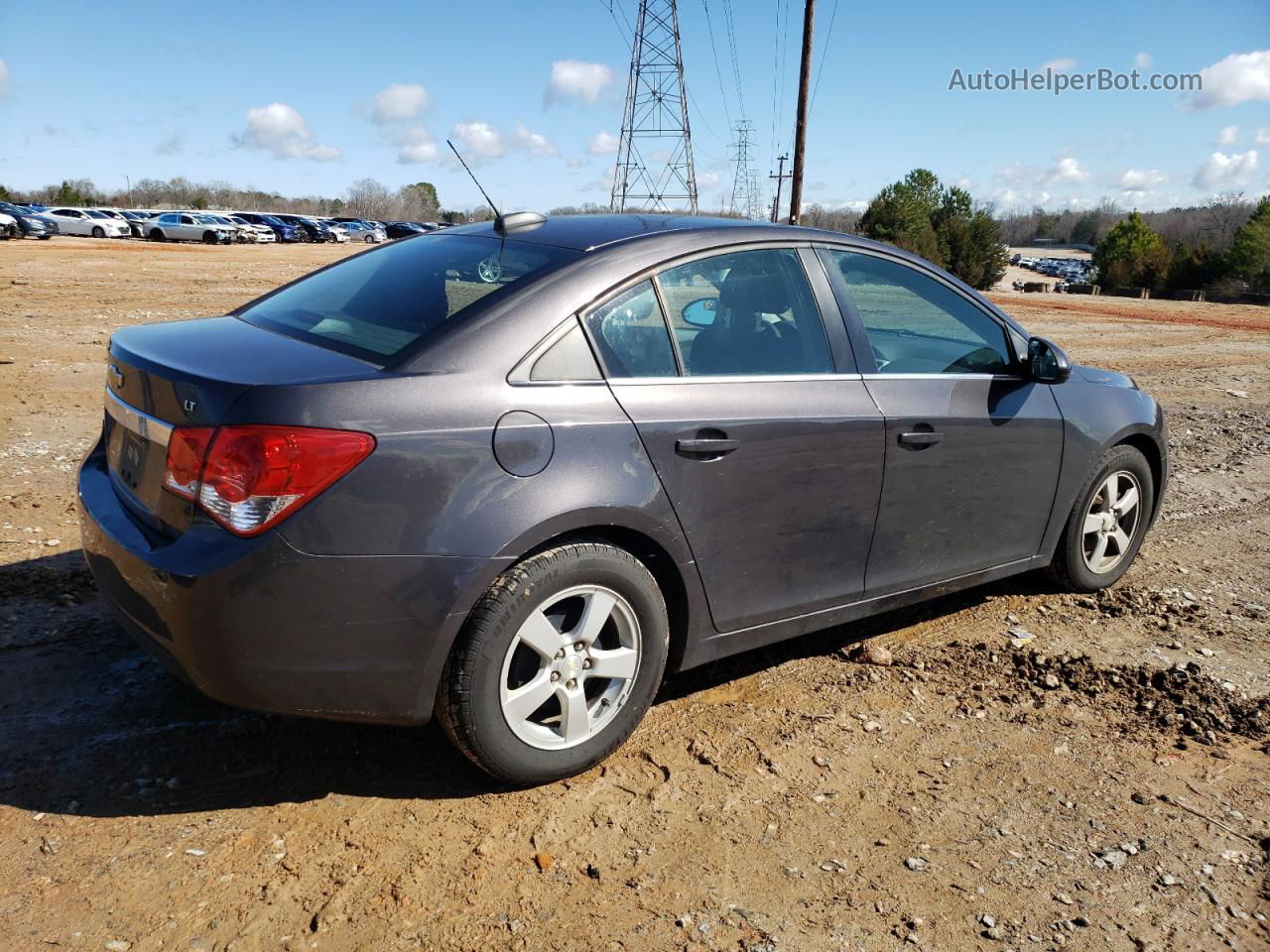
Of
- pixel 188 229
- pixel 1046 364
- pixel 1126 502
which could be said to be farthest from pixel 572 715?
pixel 188 229

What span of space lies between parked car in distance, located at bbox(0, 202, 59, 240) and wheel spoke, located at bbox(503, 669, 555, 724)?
4927 centimetres

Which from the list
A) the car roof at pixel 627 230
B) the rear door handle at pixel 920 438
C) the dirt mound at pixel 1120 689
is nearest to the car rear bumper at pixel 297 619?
the car roof at pixel 627 230

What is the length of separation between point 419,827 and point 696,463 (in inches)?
53.6

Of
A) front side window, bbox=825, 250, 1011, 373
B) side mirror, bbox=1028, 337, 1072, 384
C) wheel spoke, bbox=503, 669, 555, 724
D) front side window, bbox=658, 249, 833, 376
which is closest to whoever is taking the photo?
wheel spoke, bbox=503, 669, 555, 724

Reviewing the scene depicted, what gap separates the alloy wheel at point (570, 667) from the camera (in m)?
2.99

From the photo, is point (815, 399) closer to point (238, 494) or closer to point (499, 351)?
point (499, 351)

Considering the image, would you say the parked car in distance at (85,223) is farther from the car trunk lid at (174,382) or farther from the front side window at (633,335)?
the front side window at (633,335)

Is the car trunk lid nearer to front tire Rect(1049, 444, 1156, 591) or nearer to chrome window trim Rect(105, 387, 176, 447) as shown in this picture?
chrome window trim Rect(105, 387, 176, 447)

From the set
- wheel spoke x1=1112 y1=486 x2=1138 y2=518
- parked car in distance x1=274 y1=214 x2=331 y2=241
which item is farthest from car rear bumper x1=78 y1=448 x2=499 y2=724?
parked car in distance x1=274 y1=214 x2=331 y2=241

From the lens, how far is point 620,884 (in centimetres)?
273

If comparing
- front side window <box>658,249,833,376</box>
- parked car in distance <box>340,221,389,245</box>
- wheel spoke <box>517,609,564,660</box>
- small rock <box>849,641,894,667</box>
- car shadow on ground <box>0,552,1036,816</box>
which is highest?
front side window <box>658,249,833,376</box>

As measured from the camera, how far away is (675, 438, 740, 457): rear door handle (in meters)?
3.22

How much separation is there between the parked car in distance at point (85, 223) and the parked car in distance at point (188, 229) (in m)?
1.46

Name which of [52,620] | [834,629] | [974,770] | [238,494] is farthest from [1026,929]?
[52,620]
